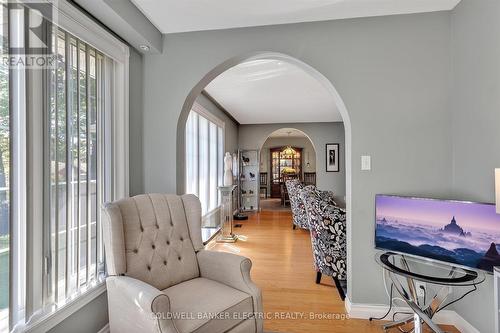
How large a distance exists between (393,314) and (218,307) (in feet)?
5.05

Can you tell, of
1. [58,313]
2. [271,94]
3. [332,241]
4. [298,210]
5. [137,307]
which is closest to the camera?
[137,307]

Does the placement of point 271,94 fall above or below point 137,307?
above

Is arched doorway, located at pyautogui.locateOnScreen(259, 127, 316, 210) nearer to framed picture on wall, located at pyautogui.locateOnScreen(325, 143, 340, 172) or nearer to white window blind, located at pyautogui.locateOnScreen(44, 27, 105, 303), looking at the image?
framed picture on wall, located at pyautogui.locateOnScreen(325, 143, 340, 172)

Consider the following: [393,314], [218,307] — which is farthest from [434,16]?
[218,307]

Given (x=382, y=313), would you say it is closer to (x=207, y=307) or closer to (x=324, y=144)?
(x=207, y=307)

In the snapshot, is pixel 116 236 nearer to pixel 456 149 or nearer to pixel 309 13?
pixel 309 13

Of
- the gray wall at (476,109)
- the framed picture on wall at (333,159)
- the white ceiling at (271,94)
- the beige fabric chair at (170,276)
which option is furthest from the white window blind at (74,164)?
the framed picture on wall at (333,159)

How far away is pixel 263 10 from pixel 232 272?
6.53ft

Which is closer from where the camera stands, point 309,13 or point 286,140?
point 309,13

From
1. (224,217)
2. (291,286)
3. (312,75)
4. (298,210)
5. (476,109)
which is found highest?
(312,75)

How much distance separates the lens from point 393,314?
2094 mm

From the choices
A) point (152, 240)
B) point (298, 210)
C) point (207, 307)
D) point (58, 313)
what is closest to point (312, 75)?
point (152, 240)

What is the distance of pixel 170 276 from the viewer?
70.3 inches

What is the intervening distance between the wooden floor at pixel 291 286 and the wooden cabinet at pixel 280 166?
19.1 feet
